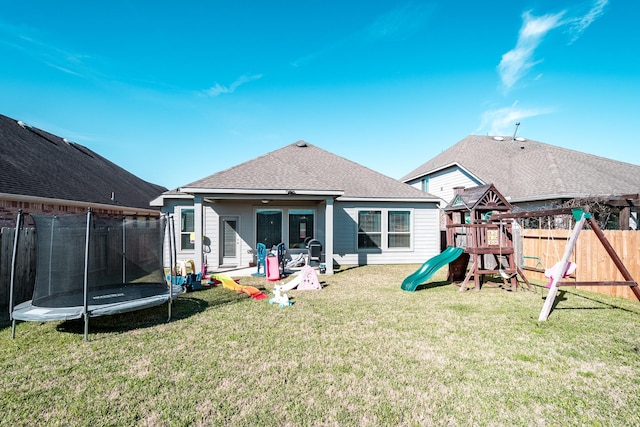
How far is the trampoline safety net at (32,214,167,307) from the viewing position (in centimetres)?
497

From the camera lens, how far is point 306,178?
36.8 feet

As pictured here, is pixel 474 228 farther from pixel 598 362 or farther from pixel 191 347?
pixel 191 347

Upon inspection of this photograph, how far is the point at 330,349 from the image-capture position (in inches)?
157

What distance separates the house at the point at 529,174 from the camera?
1221 centimetres

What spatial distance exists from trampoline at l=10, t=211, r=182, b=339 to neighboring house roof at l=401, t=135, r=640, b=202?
13.9 metres

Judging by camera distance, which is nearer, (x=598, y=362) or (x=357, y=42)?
(x=598, y=362)

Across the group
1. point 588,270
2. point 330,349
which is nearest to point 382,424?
point 330,349

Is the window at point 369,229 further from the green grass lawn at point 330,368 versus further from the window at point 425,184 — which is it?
the window at point 425,184

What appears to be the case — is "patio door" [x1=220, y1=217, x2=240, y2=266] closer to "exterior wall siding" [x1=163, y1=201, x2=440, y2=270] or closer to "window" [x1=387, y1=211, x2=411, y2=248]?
"exterior wall siding" [x1=163, y1=201, x2=440, y2=270]

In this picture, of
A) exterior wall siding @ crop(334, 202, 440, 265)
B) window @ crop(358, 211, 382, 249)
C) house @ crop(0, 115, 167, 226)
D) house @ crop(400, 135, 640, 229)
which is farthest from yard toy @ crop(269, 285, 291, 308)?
house @ crop(400, 135, 640, 229)

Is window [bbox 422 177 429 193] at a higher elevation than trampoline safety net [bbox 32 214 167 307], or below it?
higher

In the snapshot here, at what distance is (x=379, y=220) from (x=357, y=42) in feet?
25.0

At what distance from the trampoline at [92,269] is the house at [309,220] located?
12.4 feet

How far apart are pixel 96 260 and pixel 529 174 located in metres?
17.0
